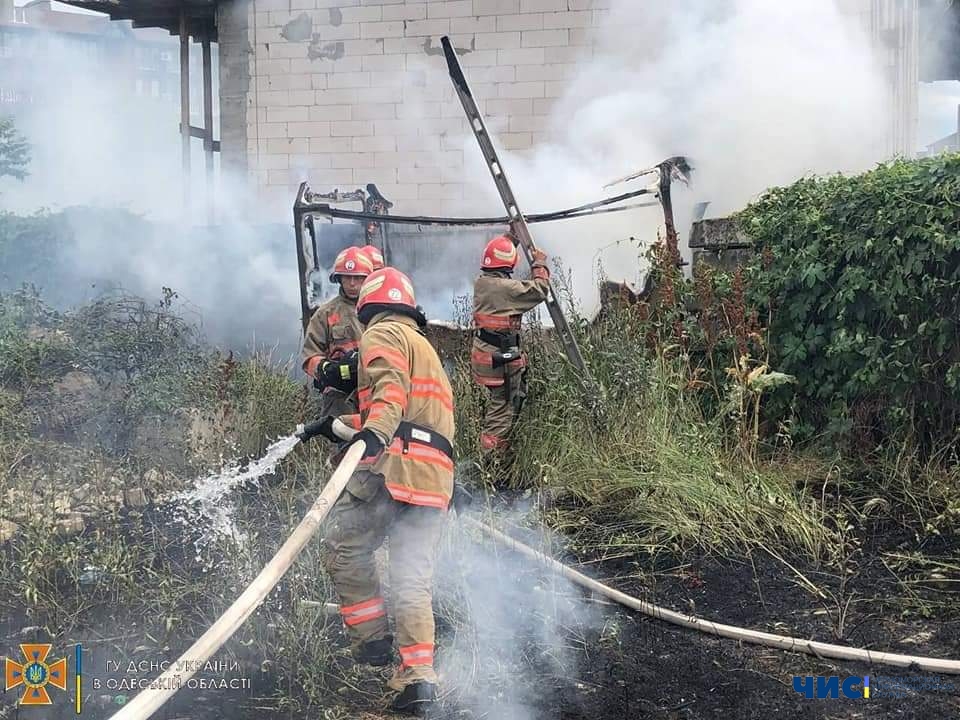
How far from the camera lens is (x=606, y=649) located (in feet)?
13.3

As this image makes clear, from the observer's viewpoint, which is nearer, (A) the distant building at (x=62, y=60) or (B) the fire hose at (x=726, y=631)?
(B) the fire hose at (x=726, y=631)

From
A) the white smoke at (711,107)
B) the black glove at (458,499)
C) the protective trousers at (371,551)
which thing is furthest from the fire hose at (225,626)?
the white smoke at (711,107)

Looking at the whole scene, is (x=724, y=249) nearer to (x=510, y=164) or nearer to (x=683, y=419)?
(x=683, y=419)

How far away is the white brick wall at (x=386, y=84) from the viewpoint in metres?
11.1

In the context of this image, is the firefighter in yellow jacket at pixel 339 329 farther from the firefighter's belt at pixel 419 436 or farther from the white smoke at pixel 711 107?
the white smoke at pixel 711 107

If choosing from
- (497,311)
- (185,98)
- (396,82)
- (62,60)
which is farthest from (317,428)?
(62,60)

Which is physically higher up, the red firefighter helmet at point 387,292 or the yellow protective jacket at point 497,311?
the red firefighter helmet at point 387,292

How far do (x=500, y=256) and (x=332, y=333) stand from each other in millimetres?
1633

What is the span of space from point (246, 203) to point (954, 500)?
9.30 meters

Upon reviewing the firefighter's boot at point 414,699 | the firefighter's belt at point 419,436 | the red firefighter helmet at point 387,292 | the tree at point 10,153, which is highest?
the tree at point 10,153

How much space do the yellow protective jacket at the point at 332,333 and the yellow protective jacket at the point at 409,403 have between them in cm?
181

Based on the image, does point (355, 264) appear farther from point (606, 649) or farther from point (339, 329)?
point (606, 649)

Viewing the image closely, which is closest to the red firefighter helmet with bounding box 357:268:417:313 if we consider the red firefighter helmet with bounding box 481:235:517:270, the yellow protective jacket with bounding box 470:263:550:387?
the yellow protective jacket with bounding box 470:263:550:387

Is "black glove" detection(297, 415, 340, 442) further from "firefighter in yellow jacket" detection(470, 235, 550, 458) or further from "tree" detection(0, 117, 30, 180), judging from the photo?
"tree" detection(0, 117, 30, 180)
